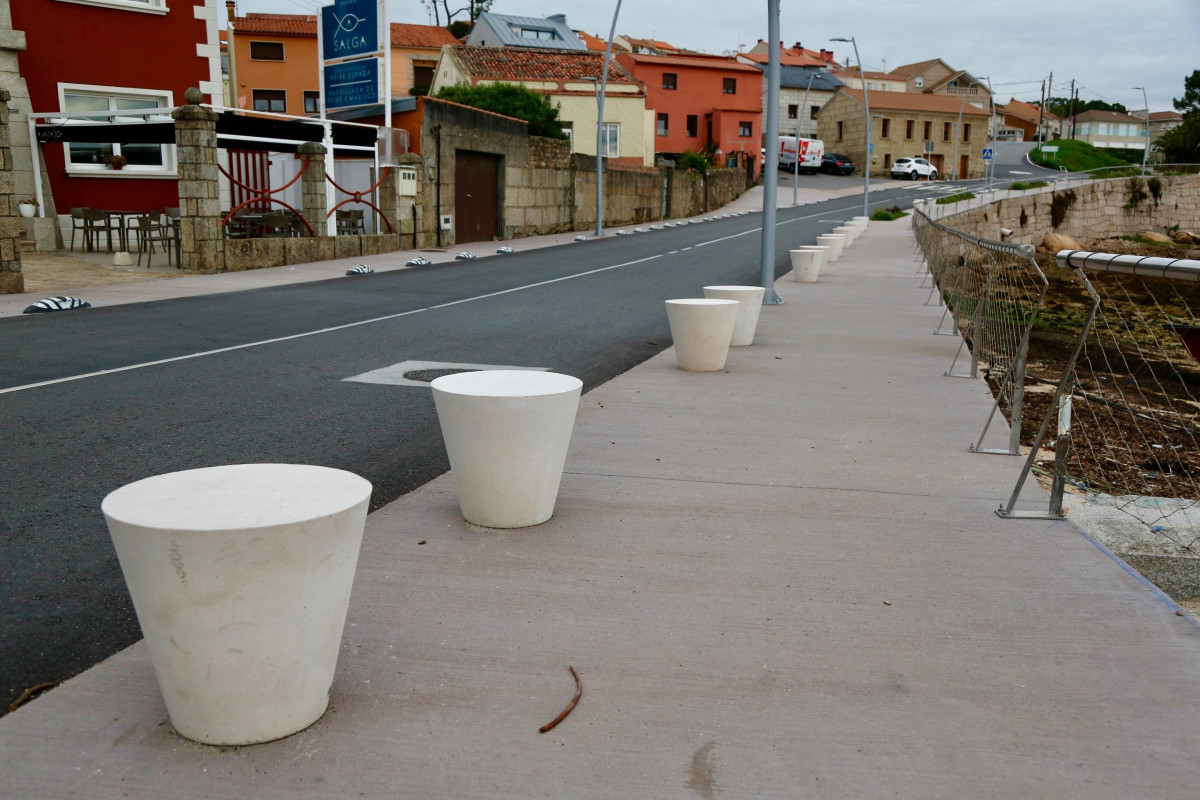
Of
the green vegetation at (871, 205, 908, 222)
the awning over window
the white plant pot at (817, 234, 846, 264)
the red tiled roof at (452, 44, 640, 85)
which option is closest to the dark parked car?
the red tiled roof at (452, 44, 640, 85)

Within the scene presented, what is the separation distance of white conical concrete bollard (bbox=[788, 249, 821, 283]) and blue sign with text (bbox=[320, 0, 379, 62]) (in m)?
12.2

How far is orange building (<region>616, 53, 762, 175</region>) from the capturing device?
6750cm

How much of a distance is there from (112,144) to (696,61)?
51403 mm

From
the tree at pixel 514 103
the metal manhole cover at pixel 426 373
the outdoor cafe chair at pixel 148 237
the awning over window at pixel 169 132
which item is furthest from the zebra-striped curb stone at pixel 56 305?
the tree at pixel 514 103

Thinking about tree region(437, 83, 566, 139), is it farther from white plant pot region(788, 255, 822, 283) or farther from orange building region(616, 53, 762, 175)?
white plant pot region(788, 255, 822, 283)

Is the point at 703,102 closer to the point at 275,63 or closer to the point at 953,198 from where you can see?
the point at 953,198

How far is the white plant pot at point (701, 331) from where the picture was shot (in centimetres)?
892

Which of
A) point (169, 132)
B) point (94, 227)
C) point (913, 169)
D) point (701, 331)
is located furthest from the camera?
point (913, 169)

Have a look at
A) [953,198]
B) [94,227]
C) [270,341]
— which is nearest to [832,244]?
[270,341]

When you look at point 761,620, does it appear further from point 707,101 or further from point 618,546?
point 707,101

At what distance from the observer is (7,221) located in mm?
14664

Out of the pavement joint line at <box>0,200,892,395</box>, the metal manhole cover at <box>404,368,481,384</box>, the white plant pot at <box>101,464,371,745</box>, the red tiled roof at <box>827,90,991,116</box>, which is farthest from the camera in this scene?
the red tiled roof at <box>827,90,991,116</box>

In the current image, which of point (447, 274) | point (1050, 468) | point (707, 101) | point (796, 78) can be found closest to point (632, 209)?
point (447, 274)

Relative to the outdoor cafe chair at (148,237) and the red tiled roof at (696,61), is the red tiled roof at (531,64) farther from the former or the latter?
the outdoor cafe chair at (148,237)
